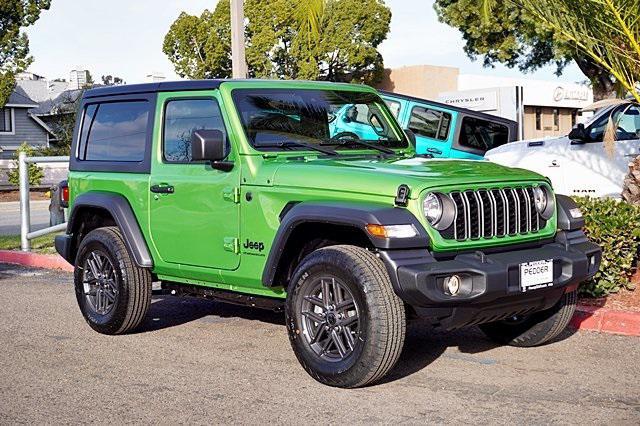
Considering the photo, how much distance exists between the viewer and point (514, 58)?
97.9ft

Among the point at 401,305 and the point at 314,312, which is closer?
the point at 401,305

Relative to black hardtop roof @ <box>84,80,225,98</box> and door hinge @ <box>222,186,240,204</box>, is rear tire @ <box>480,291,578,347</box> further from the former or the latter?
black hardtop roof @ <box>84,80,225,98</box>

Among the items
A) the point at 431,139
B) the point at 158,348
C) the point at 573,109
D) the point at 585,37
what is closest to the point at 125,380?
the point at 158,348

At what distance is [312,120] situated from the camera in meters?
6.99

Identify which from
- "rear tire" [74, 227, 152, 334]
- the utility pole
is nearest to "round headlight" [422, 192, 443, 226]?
"rear tire" [74, 227, 152, 334]

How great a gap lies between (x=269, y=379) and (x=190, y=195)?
62.0 inches

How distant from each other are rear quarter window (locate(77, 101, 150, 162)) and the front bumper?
9.27 feet

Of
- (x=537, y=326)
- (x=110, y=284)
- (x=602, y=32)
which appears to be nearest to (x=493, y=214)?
(x=537, y=326)

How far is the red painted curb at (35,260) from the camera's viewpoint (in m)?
12.0

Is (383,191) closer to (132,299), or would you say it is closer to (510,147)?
(132,299)

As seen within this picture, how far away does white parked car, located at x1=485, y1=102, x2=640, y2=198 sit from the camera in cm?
1239

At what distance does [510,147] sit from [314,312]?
847 cm

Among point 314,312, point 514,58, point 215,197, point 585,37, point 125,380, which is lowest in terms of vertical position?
point 125,380

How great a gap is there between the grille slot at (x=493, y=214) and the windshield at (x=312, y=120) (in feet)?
4.49
